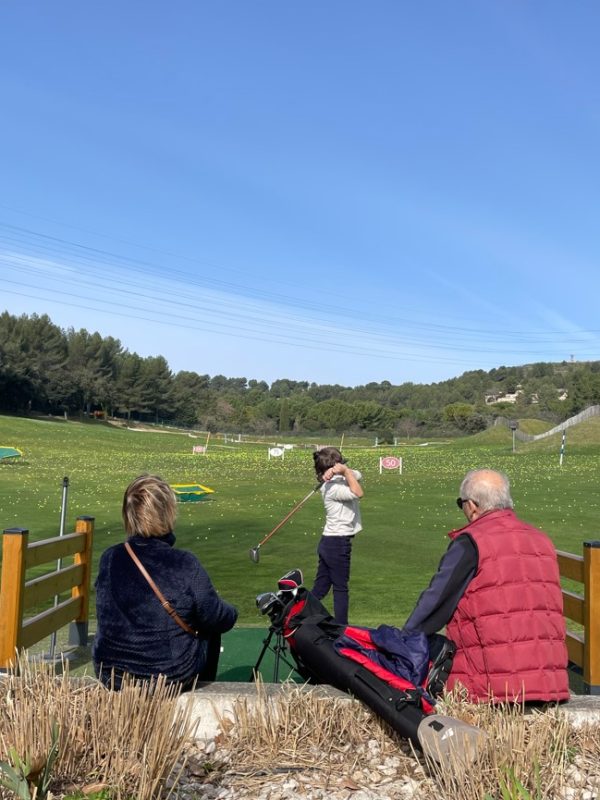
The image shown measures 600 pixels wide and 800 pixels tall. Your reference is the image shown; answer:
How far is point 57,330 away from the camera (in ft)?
351

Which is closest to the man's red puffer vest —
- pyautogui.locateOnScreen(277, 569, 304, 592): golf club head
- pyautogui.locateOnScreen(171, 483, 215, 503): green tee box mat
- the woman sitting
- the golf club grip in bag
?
the golf club grip in bag

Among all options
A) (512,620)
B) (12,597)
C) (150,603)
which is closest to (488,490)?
(512,620)

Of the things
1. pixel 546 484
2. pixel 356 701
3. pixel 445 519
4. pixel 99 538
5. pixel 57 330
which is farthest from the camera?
pixel 57 330

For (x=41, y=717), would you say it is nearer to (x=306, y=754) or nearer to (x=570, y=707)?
(x=306, y=754)

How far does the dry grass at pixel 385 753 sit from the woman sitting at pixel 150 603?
0.45 meters

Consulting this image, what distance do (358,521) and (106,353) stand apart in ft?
361

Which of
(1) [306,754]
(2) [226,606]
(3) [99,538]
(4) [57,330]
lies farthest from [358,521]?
(4) [57,330]

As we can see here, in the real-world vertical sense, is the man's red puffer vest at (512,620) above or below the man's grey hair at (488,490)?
below

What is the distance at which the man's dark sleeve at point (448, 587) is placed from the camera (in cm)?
369

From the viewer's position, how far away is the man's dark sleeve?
3691 mm

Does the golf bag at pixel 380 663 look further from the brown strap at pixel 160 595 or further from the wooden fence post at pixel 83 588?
the wooden fence post at pixel 83 588

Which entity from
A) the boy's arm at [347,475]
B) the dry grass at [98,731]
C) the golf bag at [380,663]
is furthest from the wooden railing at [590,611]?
the dry grass at [98,731]

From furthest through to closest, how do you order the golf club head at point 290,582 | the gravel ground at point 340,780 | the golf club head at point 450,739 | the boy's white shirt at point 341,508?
1. the boy's white shirt at point 341,508
2. the golf club head at point 290,582
3. the gravel ground at point 340,780
4. the golf club head at point 450,739

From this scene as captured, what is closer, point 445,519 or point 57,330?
point 445,519
